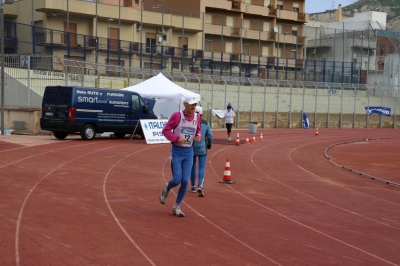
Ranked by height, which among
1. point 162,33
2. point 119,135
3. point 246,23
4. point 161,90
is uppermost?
point 246,23

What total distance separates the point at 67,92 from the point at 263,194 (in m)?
13.8

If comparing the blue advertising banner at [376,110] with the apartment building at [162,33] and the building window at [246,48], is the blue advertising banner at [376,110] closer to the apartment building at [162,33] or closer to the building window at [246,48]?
the apartment building at [162,33]

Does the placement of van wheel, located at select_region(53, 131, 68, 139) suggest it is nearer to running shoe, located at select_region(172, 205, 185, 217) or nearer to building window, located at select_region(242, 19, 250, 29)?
running shoe, located at select_region(172, 205, 185, 217)

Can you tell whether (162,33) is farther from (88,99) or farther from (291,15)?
(88,99)

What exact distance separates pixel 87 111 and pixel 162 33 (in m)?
28.9

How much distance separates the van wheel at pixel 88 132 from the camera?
25.6 metres

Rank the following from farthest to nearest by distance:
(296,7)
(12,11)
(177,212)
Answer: (296,7) → (12,11) → (177,212)

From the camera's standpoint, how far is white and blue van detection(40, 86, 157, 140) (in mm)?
25016

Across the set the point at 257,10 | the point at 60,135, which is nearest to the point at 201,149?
the point at 60,135

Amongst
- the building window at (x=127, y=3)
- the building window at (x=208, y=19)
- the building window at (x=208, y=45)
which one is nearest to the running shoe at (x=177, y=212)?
the building window at (x=127, y=3)

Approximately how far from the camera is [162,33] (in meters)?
53.4

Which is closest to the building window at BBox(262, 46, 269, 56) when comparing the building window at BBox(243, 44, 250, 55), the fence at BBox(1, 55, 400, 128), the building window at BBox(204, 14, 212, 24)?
the building window at BBox(243, 44, 250, 55)

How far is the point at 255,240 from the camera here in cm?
859

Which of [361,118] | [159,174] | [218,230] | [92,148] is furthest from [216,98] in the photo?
[218,230]
